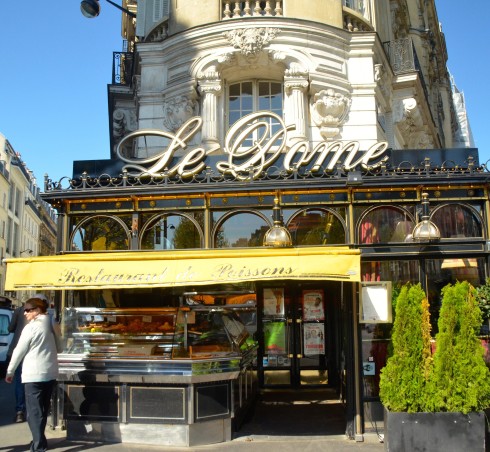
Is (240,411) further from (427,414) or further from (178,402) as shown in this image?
(427,414)

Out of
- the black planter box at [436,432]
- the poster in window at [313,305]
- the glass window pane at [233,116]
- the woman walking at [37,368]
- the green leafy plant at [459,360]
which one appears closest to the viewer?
the black planter box at [436,432]

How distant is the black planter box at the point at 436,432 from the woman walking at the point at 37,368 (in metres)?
4.28

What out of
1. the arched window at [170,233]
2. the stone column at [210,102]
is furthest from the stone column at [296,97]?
the arched window at [170,233]

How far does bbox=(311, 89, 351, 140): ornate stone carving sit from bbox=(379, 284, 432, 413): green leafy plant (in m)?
6.31

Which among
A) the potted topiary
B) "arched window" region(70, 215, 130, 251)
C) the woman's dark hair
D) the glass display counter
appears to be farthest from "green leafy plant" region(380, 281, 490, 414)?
the woman's dark hair

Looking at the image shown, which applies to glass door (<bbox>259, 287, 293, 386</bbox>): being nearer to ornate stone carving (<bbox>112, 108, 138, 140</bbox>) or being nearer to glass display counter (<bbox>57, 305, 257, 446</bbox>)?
glass display counter (<bbox>57, 305, 257, 446</bbox>)

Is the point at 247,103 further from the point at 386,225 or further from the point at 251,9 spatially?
the point at 386,225

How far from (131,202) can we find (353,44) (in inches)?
290

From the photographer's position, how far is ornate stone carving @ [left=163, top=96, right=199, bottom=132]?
13.4 metres

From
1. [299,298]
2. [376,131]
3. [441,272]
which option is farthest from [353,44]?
[441,272]

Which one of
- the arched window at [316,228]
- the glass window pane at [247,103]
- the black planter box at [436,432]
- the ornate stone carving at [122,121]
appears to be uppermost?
the ornate stone carving at [122,121]

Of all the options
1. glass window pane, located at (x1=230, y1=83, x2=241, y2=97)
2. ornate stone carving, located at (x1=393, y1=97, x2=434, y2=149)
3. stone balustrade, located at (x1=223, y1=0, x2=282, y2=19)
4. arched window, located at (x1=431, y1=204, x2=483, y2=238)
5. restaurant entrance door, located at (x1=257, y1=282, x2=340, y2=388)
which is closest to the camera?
arched window, located at (x1=431, y1=204, x2=483, y2=238)

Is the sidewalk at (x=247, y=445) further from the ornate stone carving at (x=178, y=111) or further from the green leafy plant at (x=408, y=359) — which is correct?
the ornate stone carving at (x=178, y=111)

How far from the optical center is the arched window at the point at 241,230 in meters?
9.06
